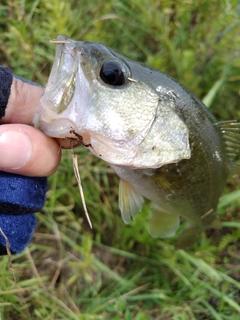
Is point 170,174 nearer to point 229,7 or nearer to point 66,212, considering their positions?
point 66,212

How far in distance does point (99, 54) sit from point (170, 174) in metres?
0.56

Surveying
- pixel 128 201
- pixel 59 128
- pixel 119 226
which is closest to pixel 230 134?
pixel 128 201

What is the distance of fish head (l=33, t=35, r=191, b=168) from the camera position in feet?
3.56

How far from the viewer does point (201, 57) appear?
2.37 meters

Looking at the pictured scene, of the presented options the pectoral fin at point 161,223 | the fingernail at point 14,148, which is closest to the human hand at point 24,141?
the fingernail at point 14,148

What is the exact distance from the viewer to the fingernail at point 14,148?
3.58ft

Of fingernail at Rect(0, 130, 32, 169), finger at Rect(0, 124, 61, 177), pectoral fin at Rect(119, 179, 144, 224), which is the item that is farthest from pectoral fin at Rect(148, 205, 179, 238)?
fingernail at Rect(0, 130, 32, 169)

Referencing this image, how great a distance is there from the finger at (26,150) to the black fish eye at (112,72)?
11.5 inches

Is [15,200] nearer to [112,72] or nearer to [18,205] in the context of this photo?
[18,205]

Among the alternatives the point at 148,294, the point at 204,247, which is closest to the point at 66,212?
the point at 148,294

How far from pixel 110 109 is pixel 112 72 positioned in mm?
125

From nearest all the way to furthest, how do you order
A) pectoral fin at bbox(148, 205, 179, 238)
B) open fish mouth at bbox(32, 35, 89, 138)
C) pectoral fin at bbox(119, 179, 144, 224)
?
open fish mouth at bbox(32, 35, 89, 138) < pectoral fin at bbox(119, 179, 144, 224) < pectoral fin at bbox(148, 205, 179, 238)

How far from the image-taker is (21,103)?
1.25m

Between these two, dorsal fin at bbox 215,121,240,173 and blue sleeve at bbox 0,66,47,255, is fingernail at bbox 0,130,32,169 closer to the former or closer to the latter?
blue sleeve at bbox 0,66,47,255
